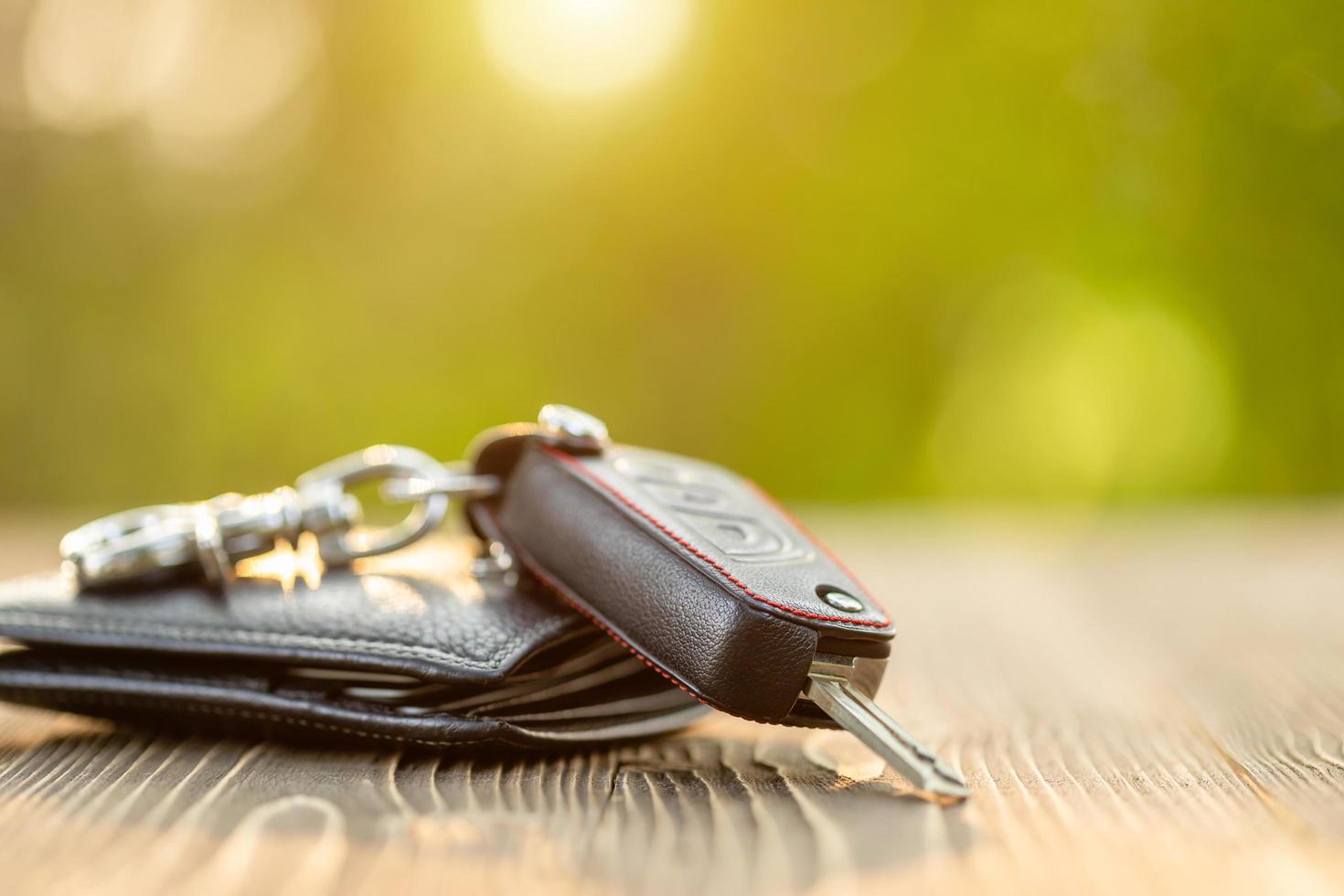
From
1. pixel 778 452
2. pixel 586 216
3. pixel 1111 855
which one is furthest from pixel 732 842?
pixel 586 216

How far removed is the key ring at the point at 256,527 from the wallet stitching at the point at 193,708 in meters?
0.13

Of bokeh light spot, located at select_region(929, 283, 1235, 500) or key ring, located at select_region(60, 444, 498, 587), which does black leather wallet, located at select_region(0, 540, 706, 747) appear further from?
bokeh light spot, located at select_region(929, 283, 1235, 500)

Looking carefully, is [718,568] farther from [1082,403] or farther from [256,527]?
[1082,403]

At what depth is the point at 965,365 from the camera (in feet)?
20.4

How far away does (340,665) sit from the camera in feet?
3.68

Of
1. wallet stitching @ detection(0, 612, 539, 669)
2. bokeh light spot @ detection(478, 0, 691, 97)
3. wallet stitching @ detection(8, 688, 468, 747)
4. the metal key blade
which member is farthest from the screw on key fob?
bokeh light spot @ detection(478, 0, 691, 97)

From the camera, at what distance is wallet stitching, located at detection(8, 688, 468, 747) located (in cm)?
111

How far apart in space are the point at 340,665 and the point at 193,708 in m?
0.18

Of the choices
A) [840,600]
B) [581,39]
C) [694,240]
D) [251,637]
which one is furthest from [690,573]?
[581,39]

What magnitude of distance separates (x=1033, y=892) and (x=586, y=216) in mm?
6087

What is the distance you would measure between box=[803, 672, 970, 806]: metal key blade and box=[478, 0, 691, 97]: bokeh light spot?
19.6ft

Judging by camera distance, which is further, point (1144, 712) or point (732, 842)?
point (1144, 712)

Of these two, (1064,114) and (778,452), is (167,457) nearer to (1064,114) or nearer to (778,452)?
(778,452)

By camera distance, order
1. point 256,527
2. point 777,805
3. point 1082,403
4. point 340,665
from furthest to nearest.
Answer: point 1082,403 < point 256,527 < point 340,665 < point 777,805
